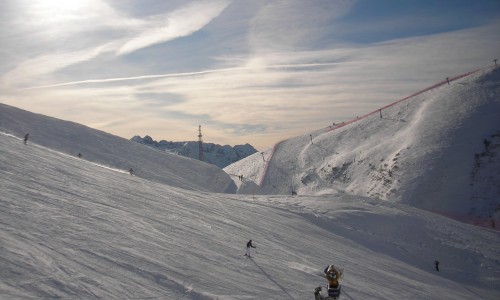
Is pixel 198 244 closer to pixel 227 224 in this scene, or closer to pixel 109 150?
pixel 227 224

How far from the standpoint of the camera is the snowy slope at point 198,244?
10016mm

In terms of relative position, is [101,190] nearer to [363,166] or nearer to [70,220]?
[70,220]

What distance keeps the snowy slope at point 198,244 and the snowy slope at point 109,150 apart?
14.7 meters

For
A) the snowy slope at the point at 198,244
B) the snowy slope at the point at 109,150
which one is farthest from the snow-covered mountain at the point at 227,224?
the snowy slope at the point at 109,150

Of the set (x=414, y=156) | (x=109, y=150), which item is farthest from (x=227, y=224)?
(x=414, y=156)

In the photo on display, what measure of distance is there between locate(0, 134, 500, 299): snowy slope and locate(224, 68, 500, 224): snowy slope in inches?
576

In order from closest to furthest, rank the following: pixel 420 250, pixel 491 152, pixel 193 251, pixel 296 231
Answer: pixel 193 251 → pixel 296 231 → pixel 420 250 → pixel 491 152

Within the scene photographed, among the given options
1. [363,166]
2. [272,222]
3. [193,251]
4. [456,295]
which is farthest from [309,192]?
[193,251]

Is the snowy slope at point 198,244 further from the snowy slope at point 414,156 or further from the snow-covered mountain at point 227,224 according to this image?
the snowy slope at point 414,156

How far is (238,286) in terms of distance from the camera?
11812 millimetres

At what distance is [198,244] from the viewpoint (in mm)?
15578

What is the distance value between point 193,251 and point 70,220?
4518 millimetres

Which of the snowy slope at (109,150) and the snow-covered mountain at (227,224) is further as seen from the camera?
the snowy slope at (109,150)

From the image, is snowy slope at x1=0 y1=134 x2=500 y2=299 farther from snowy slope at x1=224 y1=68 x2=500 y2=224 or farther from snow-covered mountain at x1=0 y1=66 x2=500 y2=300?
snowy slope at x1=224 y1=68 x2=500 y2=224
